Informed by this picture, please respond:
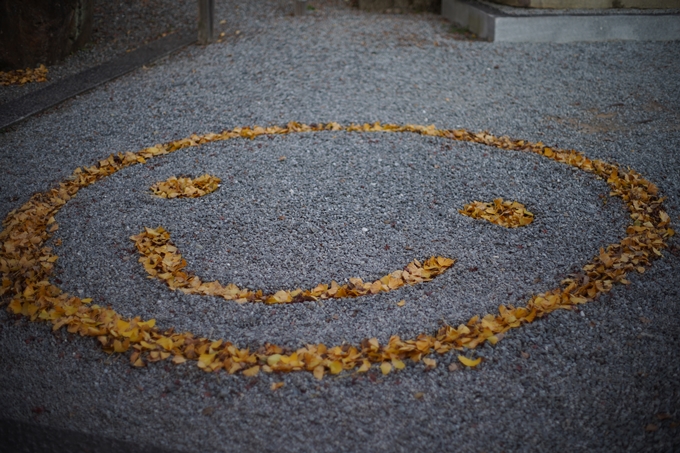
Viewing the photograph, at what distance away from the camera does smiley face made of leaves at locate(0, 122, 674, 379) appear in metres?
2.98

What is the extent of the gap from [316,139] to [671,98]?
13.2 feet

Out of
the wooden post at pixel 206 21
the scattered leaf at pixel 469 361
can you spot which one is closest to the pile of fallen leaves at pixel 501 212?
the scattered leaf at pixel 469 361

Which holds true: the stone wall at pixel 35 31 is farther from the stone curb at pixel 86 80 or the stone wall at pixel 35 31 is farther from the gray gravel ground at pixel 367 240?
the gray gravel ground at pixel 367 240

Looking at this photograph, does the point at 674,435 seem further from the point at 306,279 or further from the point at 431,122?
the point at 431,122

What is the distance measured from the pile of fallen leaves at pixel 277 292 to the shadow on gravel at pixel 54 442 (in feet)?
3.73

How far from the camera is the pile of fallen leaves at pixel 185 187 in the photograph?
15.6ft

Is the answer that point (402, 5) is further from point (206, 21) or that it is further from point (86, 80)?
point (86, 80)

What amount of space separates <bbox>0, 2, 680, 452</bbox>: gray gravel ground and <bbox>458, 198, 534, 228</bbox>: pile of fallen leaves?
113mm

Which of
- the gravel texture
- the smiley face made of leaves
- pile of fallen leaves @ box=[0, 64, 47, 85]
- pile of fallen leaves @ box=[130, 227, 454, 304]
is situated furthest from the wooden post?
pile of fallen leaves @ box=[130, 227, 454, 304]

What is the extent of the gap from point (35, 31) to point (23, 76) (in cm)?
68

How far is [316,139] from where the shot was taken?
577 centimetres

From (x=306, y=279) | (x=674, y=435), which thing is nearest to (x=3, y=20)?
(x=306, y=279)

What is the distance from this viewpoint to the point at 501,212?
14.4 feet

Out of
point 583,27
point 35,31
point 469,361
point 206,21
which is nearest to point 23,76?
point 35,31
